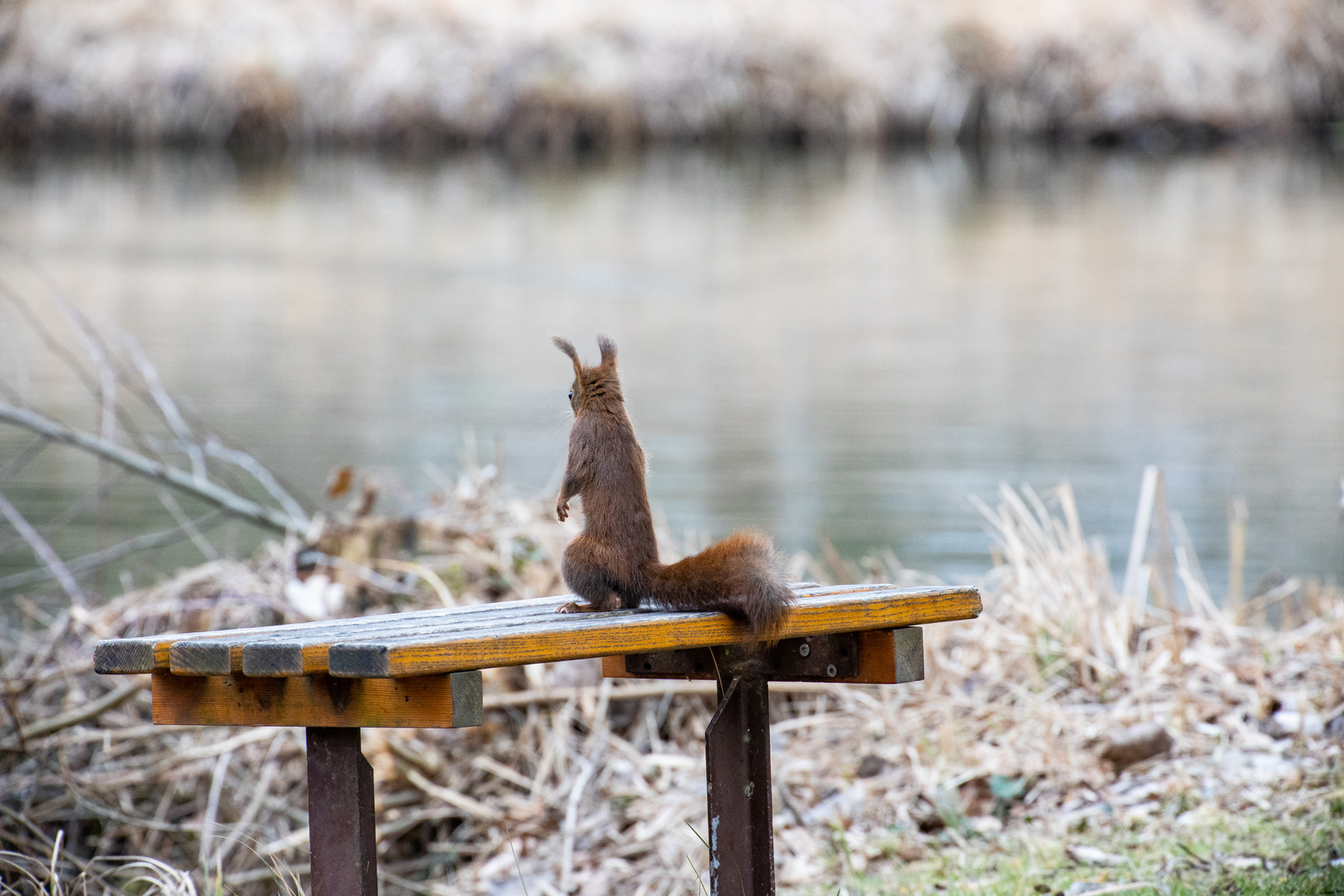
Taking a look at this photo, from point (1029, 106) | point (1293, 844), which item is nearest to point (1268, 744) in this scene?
point (1293, 844)

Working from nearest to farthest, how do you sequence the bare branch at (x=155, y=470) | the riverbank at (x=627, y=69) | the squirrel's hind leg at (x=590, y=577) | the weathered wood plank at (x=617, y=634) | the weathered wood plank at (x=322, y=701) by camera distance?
the weathered wood plank at (x=617, y=634) → the weathered wood plank at (x=322, y=701) → the squirrel's hind leg at (x=590, y=577) → the bare branch at (x=155, y=470) → the riverbank at (x=627, y=69)

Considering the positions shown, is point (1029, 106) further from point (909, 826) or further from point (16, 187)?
point (909, 826)

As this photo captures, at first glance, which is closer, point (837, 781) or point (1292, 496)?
point (837, 781)

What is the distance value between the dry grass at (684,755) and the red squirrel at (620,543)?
132 centimetres

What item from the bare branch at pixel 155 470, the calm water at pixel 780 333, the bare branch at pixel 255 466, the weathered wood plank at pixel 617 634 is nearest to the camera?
the weathered wood plank at pixel 617 634

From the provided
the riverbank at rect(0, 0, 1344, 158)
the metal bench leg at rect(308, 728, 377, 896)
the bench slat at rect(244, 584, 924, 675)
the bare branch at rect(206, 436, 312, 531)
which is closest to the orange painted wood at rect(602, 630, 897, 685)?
the bench slat at rect(244, 584, 924, 675)

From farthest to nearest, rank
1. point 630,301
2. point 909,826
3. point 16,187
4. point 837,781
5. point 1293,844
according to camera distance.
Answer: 1. point 16,187
2. point 630,301
3. point 837,781
4. point 909,826
5. point 1293,844

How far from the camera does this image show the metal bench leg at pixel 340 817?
271 cm

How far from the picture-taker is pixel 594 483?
9.36 feet

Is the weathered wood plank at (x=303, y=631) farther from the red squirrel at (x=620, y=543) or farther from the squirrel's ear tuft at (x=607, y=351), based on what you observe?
the squirrel's ear tuft at (x=607, y=351)

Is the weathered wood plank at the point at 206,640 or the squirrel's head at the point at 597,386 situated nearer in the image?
the weathered wood plank at the point at 206,640

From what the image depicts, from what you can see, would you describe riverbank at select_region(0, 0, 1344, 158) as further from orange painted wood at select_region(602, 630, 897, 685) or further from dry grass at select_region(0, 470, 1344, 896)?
orange painted wood at select_region(602, 630, 897, 685)

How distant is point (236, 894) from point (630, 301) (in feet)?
36.4

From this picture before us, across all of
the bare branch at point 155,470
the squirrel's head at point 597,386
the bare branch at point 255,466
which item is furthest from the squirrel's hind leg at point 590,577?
the bare branch at point 255,466
